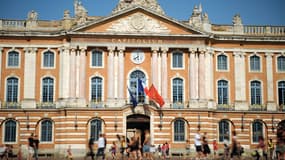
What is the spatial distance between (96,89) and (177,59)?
9.09 meters

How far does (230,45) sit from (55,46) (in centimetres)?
1878

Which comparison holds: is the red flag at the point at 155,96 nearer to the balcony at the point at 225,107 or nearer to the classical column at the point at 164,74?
the classical column at the point at 164,74

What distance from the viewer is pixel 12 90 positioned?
177ft

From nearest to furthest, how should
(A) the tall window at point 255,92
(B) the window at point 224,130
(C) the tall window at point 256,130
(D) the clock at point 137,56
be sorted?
(D) the clock at point 137,56 → (B) the window at point 224,130 → (C) the tall window at point 256,130 → (A) the tall window at point 255,92

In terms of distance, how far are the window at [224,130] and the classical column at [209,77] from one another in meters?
2.49

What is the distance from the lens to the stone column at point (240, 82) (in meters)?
55.3

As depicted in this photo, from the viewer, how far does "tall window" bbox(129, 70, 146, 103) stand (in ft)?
176

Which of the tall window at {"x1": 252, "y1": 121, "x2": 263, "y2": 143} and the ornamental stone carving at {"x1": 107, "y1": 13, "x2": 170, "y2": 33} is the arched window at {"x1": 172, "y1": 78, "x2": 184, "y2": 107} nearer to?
the ornamental stone carving at {"x1": 107, "y1": 13, "x2": 170, "y2": 33}

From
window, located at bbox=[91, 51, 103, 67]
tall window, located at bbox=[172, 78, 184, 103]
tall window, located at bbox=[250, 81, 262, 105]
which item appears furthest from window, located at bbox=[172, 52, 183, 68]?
tall window, located at bbox=[250, 81, 262, 105]

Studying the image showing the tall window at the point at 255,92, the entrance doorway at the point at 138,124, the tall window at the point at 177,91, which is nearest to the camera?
the entrance doorway at the point at 138,124

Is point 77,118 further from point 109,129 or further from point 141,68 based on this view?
point 141,68

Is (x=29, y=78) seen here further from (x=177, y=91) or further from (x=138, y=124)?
(x=177, y=91)

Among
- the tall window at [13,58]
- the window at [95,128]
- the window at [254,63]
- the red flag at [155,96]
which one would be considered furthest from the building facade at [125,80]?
the window at [254,63]

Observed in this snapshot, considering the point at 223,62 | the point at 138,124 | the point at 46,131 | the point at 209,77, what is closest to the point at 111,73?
the point at 138,124
